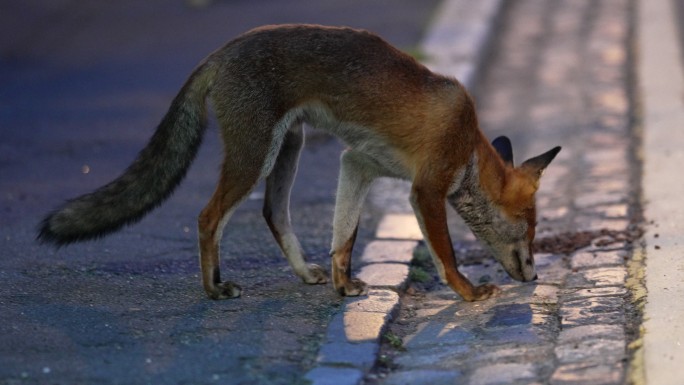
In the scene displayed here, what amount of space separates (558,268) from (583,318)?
43.6 inches

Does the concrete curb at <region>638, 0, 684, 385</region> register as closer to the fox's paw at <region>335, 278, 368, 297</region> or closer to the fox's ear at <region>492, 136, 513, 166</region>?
the fox's ear at <region>492, 136, 513, 166</region>

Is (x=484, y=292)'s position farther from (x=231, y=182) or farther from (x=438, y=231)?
(x=231, y=182)

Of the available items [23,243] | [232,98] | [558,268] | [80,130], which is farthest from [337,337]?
[80,130]

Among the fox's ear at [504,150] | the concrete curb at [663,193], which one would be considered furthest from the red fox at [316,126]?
the concrete curb at [663,193]

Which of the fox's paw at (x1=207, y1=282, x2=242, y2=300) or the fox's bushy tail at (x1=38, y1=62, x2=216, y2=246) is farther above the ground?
the fox's bushy tail at (x1=38, y1=62, x2=216, y2=246)

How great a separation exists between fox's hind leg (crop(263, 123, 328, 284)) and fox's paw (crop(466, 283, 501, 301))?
35.8 inches

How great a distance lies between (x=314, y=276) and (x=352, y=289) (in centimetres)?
37

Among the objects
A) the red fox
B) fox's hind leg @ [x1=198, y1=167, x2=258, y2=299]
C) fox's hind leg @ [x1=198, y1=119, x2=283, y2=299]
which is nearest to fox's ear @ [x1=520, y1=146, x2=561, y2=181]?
the red fox

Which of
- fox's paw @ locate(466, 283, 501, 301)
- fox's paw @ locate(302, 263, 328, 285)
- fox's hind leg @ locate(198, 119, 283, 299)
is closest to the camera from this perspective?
fox's hind leg @ locate(198, 119, 283, 299)

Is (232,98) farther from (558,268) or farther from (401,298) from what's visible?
(558,268)

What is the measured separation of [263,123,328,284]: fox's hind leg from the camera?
6.37 m

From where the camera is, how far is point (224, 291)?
19.5ft

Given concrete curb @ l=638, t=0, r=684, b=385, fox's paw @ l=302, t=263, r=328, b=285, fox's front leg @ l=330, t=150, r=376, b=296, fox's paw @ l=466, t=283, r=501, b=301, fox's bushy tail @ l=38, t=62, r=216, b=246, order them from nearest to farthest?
concrete curb @ l=638, t=0, r=684, b=385
fox's bushy tail @ l=38, t=62, r=216, b=246
fox's paw @ l=466, t=283, r=501, b=301
fox's front leg @ l=330, t=150, r=376, b=296
fox's paw @ l=302, t=263, r=328, b=285

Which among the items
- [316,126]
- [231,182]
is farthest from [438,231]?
[231,182]
